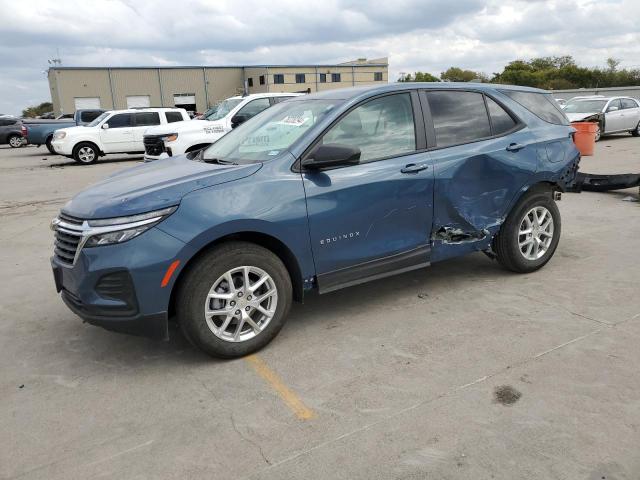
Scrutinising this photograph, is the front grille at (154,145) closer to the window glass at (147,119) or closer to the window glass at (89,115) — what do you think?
the window glass at (147,119)

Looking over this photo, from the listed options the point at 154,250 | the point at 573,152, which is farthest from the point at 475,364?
the point at 573,152

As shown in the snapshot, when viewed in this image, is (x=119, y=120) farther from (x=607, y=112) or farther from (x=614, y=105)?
(x=614, y=105)

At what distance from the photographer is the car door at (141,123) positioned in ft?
59.4

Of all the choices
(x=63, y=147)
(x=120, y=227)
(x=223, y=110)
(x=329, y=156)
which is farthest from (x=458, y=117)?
(x=63, y=147)

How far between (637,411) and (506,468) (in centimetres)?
95

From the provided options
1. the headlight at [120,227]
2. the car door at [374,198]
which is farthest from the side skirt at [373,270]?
the headlight at [120,227]

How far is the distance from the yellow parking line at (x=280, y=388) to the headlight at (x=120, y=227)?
3.77 ft

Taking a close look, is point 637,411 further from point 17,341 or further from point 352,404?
point 17,341

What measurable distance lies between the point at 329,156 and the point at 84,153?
16.5m

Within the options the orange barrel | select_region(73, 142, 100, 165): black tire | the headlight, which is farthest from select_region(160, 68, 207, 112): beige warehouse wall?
the headlight

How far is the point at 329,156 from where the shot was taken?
373cm

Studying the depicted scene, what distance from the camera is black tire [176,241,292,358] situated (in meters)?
3.40

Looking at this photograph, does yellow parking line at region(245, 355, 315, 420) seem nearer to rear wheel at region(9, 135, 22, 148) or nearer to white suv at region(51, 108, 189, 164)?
white suv at region(51, 108, 189, 164)

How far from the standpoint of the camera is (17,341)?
414cm
